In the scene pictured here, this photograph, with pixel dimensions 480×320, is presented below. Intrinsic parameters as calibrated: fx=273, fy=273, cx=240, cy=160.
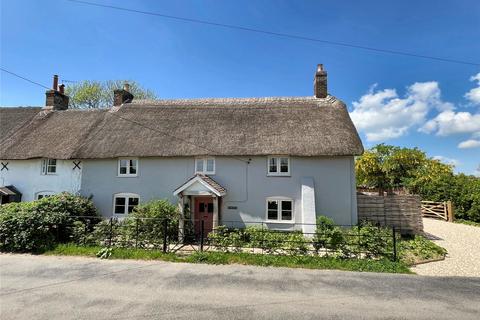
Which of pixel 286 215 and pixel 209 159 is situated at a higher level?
pixel 209 159

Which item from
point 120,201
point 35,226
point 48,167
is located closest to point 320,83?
point 120,201

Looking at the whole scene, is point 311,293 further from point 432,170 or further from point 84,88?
point 84,88

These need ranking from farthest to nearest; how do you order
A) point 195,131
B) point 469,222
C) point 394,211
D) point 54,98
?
point 54,98
point 469,222
point 195,131
point 394,211

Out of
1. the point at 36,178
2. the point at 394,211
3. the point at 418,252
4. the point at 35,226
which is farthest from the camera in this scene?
the point at 36,178

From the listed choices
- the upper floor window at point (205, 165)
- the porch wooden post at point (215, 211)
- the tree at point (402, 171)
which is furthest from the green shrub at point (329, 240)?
the tree at point (402, 171)

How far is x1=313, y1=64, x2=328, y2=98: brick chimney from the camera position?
18.4 meters

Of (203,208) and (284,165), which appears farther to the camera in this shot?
(284,165)

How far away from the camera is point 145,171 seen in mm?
15969

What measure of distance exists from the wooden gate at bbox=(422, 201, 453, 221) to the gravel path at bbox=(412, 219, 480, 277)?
10.3ft

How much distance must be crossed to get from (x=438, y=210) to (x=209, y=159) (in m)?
20.7

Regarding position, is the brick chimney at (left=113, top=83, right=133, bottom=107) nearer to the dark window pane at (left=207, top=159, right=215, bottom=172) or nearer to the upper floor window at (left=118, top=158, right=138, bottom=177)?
the upper floor window at (left=118, top=158, right=138, bottom=177)

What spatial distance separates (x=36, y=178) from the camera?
17.0 m

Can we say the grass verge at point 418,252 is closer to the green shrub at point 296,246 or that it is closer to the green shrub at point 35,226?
the green shrub at point 296,246

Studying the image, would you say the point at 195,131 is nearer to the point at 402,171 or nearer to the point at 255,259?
the point at 255,259
